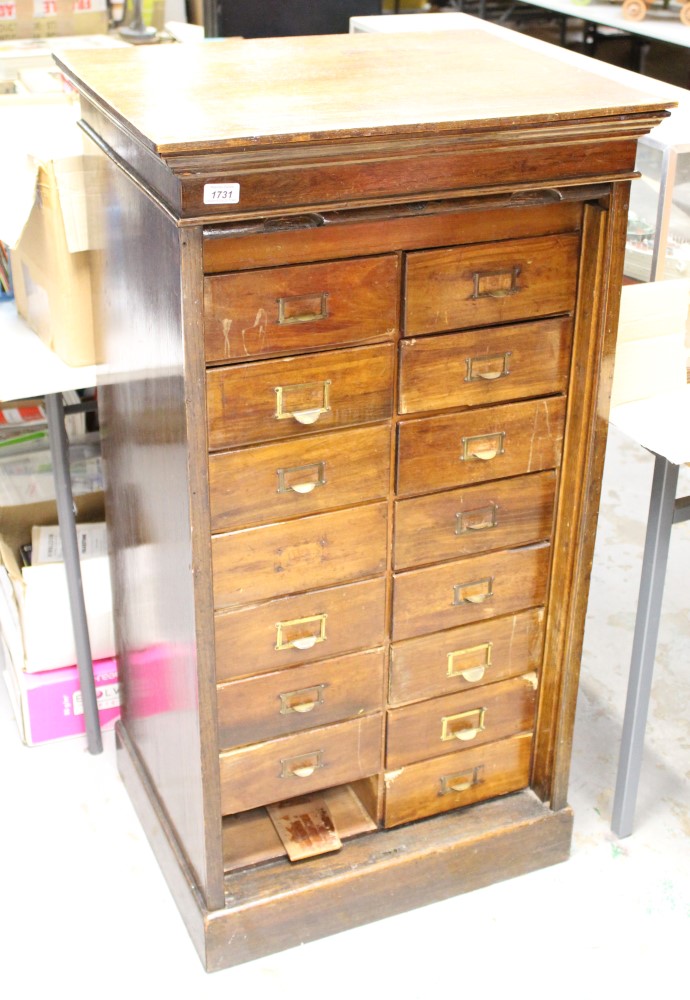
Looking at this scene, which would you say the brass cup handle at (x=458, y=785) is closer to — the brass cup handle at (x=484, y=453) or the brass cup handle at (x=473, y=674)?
the brass cup handle at (x=473, y=674)

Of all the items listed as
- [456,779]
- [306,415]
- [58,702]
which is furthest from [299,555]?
[58,702]

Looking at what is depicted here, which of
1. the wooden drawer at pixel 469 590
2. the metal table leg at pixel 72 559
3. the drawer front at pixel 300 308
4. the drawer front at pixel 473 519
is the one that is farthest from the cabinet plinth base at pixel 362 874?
the drawer front at pixel 300 308

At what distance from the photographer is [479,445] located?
1.86 meters

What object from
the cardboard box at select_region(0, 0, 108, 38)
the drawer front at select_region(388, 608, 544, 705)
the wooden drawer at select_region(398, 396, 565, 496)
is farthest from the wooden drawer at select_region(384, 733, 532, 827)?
the cardboard box at select_region(0, 0, 108, 38)

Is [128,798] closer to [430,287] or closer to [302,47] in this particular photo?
[430,287]

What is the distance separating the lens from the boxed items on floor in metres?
2.45

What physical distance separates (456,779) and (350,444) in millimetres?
712

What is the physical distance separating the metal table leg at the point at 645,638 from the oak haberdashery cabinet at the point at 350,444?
139mm

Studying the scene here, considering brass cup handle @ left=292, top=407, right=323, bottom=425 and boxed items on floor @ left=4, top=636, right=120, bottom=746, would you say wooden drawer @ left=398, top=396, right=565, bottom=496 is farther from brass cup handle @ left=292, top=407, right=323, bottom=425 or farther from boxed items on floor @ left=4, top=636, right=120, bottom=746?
boxed items on floor @ left=4, top=636, right=120, bottom=746

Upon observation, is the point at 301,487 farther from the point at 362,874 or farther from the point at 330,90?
the point at 362,874

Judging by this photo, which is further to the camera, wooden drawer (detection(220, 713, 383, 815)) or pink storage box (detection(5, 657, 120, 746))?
pink storage box (detection(5, 657, 120, 746))

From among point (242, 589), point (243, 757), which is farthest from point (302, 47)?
point (243, 757)

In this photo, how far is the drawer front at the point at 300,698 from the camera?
1861 millimetres

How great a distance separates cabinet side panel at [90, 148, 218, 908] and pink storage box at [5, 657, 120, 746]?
0.22 m
